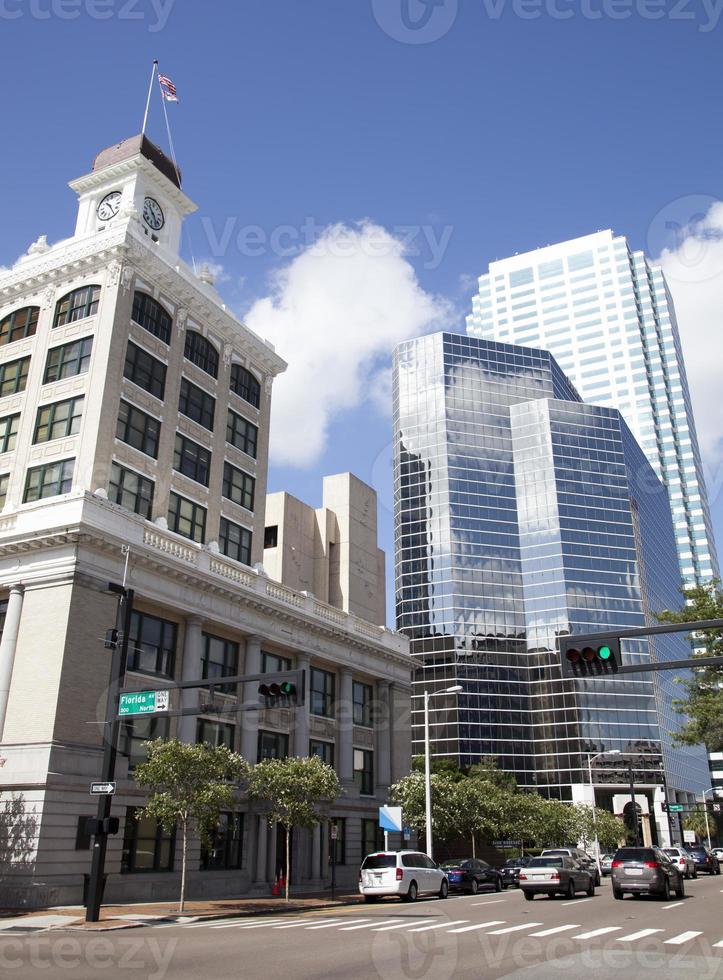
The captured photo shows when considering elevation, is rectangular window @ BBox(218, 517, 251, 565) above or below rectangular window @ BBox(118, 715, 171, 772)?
above

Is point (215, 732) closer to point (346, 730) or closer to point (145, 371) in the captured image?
point (346, 730)

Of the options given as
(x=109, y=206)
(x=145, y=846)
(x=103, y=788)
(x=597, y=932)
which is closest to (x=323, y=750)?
(x=145, y=846)

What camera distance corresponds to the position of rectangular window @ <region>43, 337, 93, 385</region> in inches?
1603

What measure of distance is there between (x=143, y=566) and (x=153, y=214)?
78.6ft

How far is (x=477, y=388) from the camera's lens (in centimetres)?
15162

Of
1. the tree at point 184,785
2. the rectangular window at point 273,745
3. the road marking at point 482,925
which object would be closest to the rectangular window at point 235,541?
the rectangular window at point 273,745

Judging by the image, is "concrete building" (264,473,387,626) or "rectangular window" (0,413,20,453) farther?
"concrete building" (264,473,387,626)

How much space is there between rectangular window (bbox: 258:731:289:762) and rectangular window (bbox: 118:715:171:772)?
7.90 meters

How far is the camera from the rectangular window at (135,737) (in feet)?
110

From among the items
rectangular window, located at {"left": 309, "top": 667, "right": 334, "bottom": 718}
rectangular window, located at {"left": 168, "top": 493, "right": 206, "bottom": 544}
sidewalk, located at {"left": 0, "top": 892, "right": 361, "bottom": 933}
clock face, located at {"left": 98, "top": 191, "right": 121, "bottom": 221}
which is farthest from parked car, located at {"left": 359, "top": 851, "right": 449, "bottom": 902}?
clock face, located at {"left": 98, "top": 191, "right": 121, "bottom": 221}

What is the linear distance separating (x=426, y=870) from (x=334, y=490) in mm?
35552

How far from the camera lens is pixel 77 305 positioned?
42.7 meters

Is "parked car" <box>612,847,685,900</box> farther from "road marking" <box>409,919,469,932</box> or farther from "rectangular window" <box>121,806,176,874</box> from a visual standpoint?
"rectangular window" <box>121,806,176,874</box>

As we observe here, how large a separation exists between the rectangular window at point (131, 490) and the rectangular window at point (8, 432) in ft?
20.7
